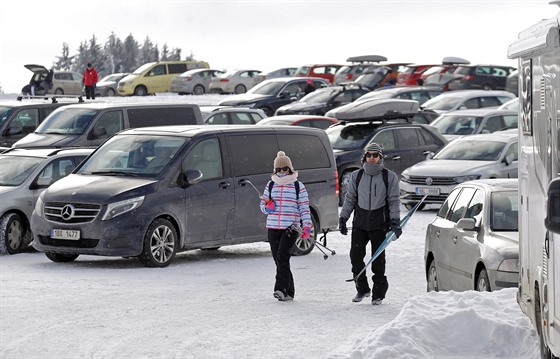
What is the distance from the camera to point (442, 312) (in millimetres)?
11305

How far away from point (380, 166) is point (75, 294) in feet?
11.5

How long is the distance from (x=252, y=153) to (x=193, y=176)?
156 cm

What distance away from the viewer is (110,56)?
129 meters

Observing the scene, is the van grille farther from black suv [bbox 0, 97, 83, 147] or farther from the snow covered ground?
black suv [bbox 0, 97, 83, 147]

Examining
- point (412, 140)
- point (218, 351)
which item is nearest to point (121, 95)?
point (412, 140)

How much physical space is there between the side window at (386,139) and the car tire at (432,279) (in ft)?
42.9

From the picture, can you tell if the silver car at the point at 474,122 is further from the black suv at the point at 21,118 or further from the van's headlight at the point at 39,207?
the van's headlight at the point at 39,207

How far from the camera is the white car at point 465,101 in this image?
1598 inches

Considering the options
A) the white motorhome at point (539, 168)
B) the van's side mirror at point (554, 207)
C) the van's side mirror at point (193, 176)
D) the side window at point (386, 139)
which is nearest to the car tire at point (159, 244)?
the van's side mirror at point (193, 176)

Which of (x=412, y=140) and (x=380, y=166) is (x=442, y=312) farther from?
(x=412, y=140)

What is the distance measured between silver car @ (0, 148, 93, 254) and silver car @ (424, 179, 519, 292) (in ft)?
21.5

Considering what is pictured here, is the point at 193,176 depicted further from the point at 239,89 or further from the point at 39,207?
the point at 239,89

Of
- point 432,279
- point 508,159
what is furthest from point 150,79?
point 432,279

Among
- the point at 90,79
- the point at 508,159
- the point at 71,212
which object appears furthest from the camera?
the point at 90,79
